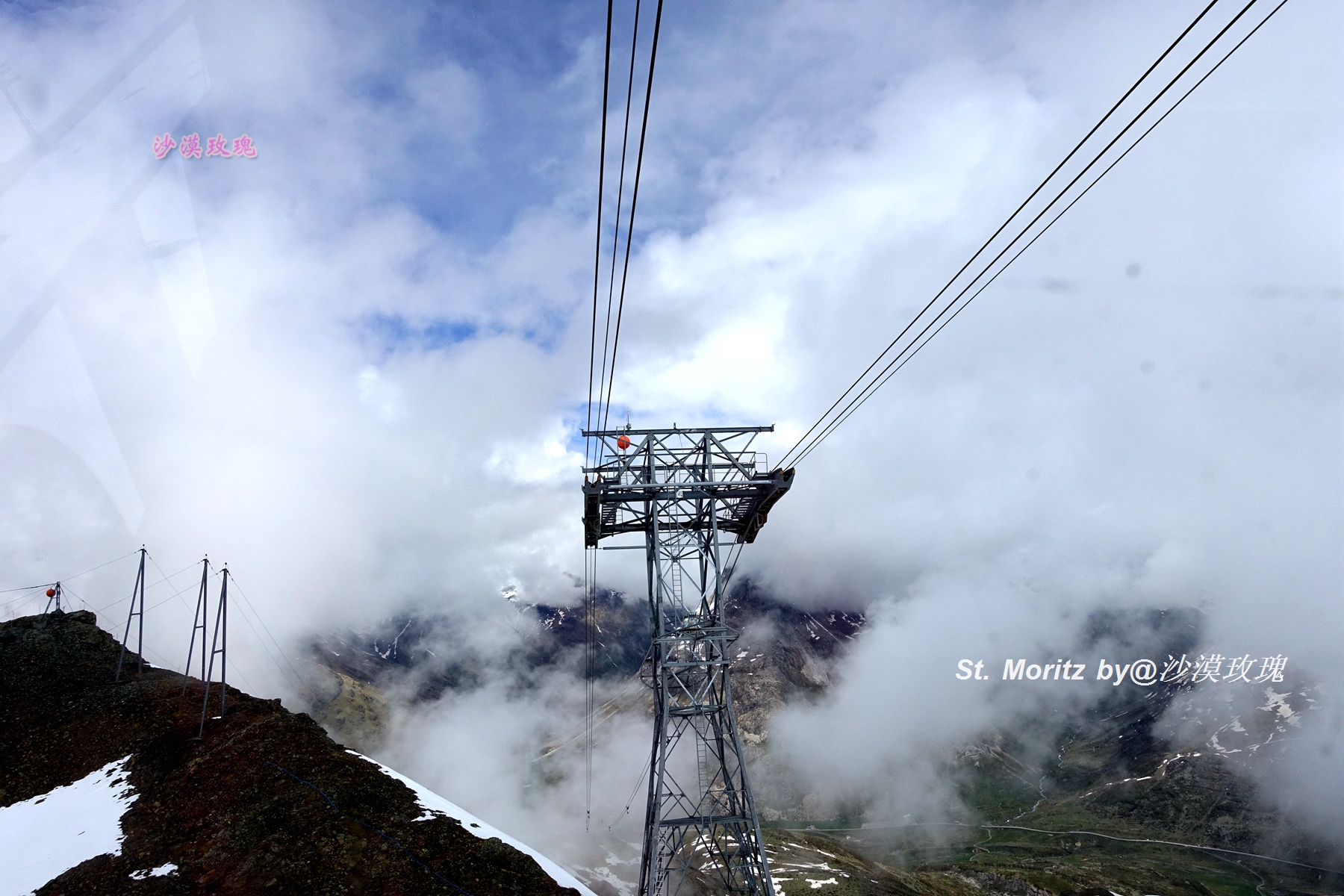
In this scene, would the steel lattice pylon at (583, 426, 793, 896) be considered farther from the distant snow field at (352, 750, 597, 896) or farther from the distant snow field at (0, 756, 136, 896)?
the distant snow field at (0, 756, 136, 896)

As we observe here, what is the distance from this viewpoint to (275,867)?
63.8 feet

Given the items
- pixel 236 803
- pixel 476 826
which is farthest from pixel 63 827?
pixel 476 826

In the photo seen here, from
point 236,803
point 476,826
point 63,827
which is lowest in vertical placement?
point 476,826

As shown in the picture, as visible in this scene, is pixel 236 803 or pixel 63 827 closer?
pixel 236 803

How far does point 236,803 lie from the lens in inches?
903

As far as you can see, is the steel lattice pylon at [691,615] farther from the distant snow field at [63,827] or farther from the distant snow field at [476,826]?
the distant snow field at [63,827]

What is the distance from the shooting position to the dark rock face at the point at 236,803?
64.4 feet

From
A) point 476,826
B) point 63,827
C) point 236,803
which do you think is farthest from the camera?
point 476,826

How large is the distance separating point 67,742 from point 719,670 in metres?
30.0

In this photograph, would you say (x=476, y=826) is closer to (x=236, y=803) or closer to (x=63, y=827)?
(x=236, y=803)

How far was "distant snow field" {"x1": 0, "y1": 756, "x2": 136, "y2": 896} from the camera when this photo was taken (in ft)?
67.8

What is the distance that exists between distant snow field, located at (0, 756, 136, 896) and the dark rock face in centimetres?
49

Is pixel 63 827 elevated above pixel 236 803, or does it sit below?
below

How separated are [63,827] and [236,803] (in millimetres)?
6472
